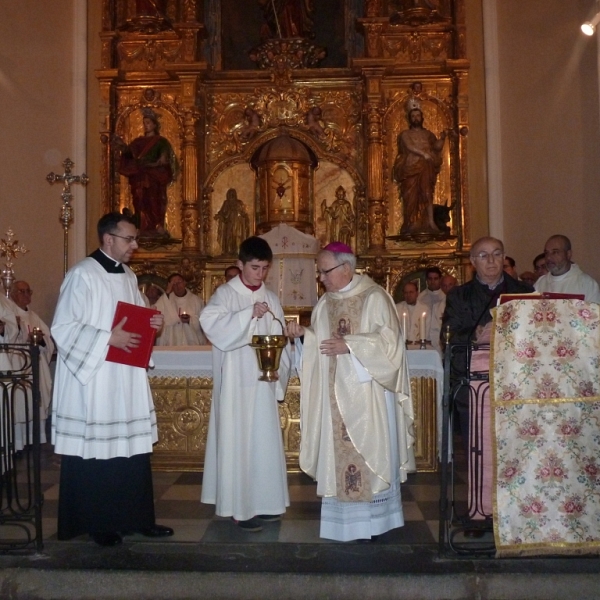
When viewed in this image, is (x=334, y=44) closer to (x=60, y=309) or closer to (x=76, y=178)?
(x=76, y=178)

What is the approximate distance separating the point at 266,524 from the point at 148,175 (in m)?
7.62

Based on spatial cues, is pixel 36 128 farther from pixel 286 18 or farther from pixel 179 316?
pixel 286 18

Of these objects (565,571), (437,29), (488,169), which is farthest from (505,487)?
(437,29)

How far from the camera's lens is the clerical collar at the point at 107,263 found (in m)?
4.95

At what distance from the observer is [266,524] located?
5.29 metres

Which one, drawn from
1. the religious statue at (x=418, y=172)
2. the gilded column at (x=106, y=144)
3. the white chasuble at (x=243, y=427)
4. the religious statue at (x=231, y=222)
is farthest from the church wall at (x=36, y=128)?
the white chasuble at (x=243, y=427)

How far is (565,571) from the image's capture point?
4.29m

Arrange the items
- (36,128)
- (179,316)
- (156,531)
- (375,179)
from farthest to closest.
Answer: (375,179) < (36,128) < (179,316) < (156,531)

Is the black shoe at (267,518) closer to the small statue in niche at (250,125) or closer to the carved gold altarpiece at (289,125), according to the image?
the carved gold altarpiece at (289,125)

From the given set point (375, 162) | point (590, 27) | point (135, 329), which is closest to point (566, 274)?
point (590, 27)

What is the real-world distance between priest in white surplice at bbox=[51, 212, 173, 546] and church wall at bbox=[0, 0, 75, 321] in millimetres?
5870

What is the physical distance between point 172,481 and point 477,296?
10.2ft

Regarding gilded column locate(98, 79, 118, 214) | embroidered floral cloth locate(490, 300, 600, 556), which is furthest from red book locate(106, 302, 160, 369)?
gilded column locate(98, 79, 118, 214)

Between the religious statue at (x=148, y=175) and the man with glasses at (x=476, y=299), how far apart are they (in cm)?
739
